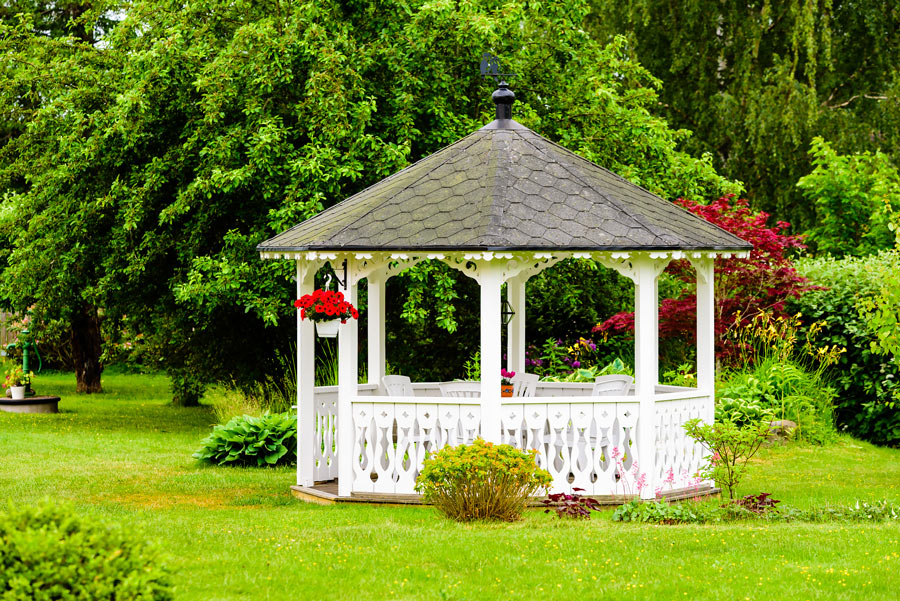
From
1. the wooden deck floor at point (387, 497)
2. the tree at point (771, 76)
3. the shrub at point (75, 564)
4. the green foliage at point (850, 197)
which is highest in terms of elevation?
the tree at point (771, 76)

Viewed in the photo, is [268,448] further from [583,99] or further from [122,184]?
[583,99]

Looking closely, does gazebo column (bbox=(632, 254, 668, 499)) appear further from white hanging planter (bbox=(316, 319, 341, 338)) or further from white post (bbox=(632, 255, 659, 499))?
white hanging planter (bbox=(316, 319, 341, 338))

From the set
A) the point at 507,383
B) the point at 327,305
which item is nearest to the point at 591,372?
the point at 507,383

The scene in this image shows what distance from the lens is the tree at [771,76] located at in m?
23.4

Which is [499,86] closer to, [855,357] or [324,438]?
[324,438]

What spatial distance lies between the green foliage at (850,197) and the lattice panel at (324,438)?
12993 millimetres

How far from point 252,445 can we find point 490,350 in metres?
4.52

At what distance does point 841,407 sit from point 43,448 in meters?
10.7

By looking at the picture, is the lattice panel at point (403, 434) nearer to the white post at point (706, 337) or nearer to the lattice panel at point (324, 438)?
the lattice panel at point (324, 438)

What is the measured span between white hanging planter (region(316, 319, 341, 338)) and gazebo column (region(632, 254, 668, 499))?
2.77 m

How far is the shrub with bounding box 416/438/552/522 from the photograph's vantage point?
29.4 ft

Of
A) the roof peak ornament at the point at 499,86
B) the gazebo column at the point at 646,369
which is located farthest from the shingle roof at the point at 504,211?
the gazebo column at the point at 646,369

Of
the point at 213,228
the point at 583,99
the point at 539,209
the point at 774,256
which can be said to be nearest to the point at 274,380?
the point at 213,228

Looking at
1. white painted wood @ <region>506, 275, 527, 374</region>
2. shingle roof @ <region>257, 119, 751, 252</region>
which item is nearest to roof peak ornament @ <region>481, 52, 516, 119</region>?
shingle roof @ <region>257, 119, 751, 252</region>
